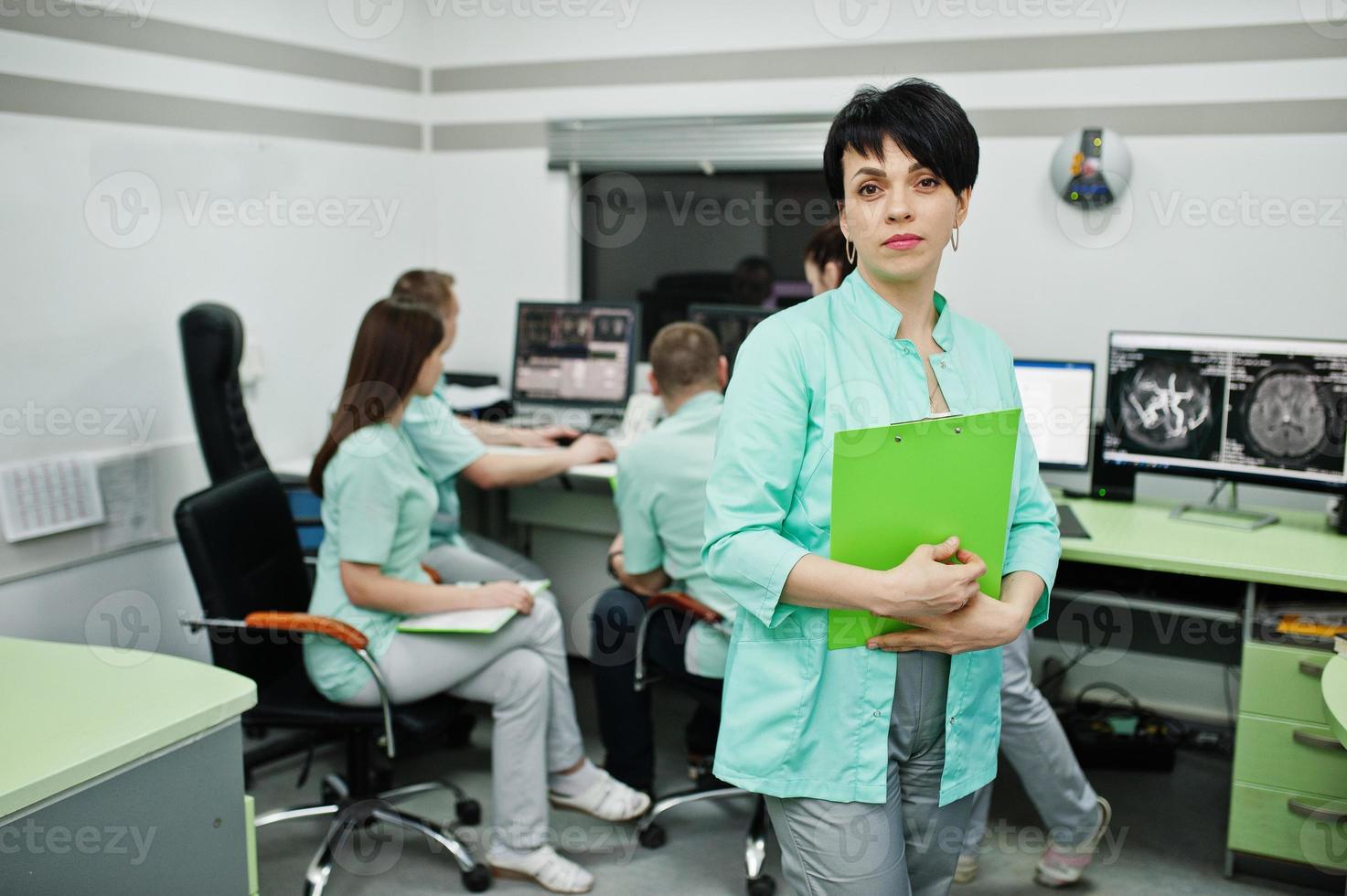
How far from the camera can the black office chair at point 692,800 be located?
2.53 meters

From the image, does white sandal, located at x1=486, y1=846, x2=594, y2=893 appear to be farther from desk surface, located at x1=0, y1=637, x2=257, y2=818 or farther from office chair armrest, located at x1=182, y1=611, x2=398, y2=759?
desk surface, located at x1=0, y1=637, x2=257, y2=818

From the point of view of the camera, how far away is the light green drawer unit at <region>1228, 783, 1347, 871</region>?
2.46 metres

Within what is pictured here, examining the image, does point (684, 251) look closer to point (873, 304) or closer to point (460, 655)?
point (460, 655)

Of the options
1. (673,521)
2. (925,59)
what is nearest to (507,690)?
(673,521)

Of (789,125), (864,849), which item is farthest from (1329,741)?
(789,125)

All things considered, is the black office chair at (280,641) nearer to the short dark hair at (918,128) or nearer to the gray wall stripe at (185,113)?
the gray wall stripe at (185,113)

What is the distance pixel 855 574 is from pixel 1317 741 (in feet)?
5.68

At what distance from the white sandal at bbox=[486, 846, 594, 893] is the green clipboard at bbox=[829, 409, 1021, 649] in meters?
1.45

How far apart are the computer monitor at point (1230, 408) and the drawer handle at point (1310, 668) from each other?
501mm

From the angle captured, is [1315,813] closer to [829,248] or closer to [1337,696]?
[1337,696]

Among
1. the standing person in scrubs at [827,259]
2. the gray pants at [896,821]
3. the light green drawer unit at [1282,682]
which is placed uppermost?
the standing person in scrubs at [827,259]

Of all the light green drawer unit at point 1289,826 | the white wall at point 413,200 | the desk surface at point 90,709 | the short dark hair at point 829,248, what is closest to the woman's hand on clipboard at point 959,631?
the desk surface at point 90,709

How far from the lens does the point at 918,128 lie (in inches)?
52.2

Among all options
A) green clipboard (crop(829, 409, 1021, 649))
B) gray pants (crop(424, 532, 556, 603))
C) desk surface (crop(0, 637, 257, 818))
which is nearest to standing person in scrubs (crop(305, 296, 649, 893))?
gray pants (crop(424, 532, 556, 603))
